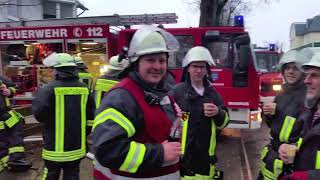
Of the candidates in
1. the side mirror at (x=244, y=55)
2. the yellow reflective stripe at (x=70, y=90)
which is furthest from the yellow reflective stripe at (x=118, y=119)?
the side mirror at (x=244, y=55)

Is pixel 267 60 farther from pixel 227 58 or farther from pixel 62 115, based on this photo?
pixel 62 115

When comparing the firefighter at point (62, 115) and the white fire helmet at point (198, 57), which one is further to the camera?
the firefighter at point (62, 115)

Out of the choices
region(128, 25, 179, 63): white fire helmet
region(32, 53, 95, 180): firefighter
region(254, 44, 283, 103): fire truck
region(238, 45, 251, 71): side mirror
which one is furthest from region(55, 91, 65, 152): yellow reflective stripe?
region(254, 44, 283, 103): fire truck

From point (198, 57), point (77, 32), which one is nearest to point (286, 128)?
point (198, 57)

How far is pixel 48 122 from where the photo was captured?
4352 millimetres

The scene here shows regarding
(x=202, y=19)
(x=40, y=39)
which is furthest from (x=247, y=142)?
(x=202, y=19)

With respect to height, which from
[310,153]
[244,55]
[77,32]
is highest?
[77,32]

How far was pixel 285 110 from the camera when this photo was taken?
3518 millimetres

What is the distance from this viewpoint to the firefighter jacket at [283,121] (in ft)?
11.1

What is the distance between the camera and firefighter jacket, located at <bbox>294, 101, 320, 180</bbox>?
221 cm

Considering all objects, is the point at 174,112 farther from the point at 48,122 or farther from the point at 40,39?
the point at 40,39

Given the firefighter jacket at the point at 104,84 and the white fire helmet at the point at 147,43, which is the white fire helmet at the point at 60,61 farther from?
the white fire helmet at the point at 147,43

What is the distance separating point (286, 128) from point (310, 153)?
115cm

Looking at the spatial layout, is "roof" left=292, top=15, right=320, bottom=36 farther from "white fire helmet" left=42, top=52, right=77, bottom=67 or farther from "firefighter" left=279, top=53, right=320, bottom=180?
"firefighter" left=279, top=53, right=320, bottom=180
